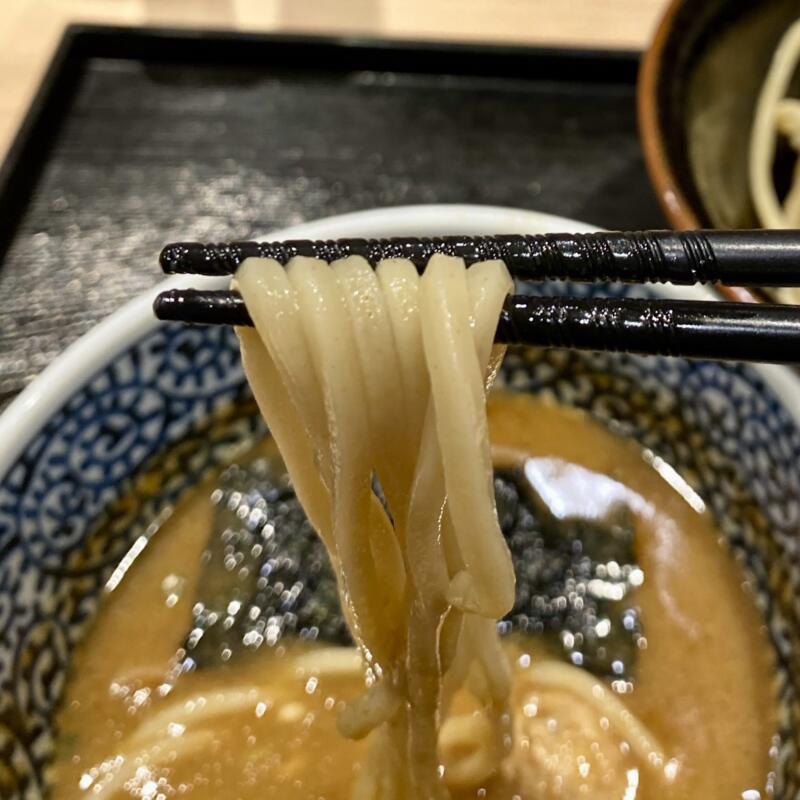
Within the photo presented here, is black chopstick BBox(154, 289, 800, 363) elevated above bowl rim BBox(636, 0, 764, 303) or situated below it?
above

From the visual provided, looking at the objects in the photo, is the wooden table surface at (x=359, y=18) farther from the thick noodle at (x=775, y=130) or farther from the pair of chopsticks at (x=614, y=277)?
the pair of chopsticks at (x=614, y=277)

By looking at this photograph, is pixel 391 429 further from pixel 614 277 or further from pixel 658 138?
pixel 658 138

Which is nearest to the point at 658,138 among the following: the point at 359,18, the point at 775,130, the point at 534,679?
the point at 775,130

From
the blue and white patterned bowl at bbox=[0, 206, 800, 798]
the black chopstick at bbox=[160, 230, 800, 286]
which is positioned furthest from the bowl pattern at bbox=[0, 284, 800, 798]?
the black chopstick at bbox=[160, 230, 800, 286]

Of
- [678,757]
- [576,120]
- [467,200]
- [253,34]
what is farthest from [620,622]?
[253,34]

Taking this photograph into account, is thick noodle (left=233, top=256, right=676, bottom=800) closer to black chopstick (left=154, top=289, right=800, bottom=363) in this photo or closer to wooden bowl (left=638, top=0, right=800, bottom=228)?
black chopstick (left=154, top=289, right=800, bottom=363)

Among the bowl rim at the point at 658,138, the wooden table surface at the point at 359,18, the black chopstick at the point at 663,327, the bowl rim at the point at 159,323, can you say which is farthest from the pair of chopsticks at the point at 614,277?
the wooden table surface at the point at 359,18

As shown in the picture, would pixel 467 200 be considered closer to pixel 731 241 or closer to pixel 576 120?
pixel 576 120
